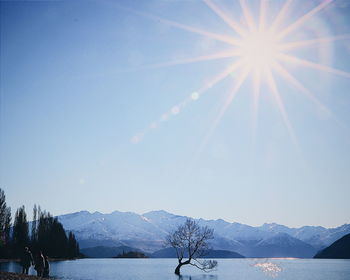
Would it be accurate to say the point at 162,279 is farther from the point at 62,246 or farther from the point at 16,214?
the point at 62,246

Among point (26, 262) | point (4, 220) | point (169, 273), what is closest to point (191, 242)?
point (169, 273)

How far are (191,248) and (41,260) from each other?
1219 inches

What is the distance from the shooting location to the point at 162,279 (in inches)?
2078

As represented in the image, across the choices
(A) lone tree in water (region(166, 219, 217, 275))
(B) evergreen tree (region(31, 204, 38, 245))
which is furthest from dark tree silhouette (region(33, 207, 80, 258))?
(A) lone tree in water (region(166, 219, 217, 275))

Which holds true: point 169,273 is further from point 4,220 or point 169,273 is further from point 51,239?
point 51,239

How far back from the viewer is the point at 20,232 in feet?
364

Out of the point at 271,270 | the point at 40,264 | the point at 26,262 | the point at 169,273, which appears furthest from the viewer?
the point at 271,270

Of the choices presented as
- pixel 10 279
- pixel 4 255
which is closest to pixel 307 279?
pixel 10 279

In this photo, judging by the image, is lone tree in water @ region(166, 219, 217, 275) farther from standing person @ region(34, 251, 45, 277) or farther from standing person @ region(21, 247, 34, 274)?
standing person @ region(21, 247, 34, 274)

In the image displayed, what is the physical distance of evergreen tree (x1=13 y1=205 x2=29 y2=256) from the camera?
10557 cm

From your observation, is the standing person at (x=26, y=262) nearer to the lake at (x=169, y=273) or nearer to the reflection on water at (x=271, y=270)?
the lake at (x=169, y=273)

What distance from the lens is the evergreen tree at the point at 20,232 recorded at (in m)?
106

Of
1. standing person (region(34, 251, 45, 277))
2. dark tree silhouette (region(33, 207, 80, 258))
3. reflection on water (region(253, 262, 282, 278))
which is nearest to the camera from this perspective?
standing person (region(34, 251, 45, 277))

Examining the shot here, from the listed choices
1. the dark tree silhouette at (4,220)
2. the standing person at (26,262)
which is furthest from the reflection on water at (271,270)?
the dark tree silhouette at (4,220)
